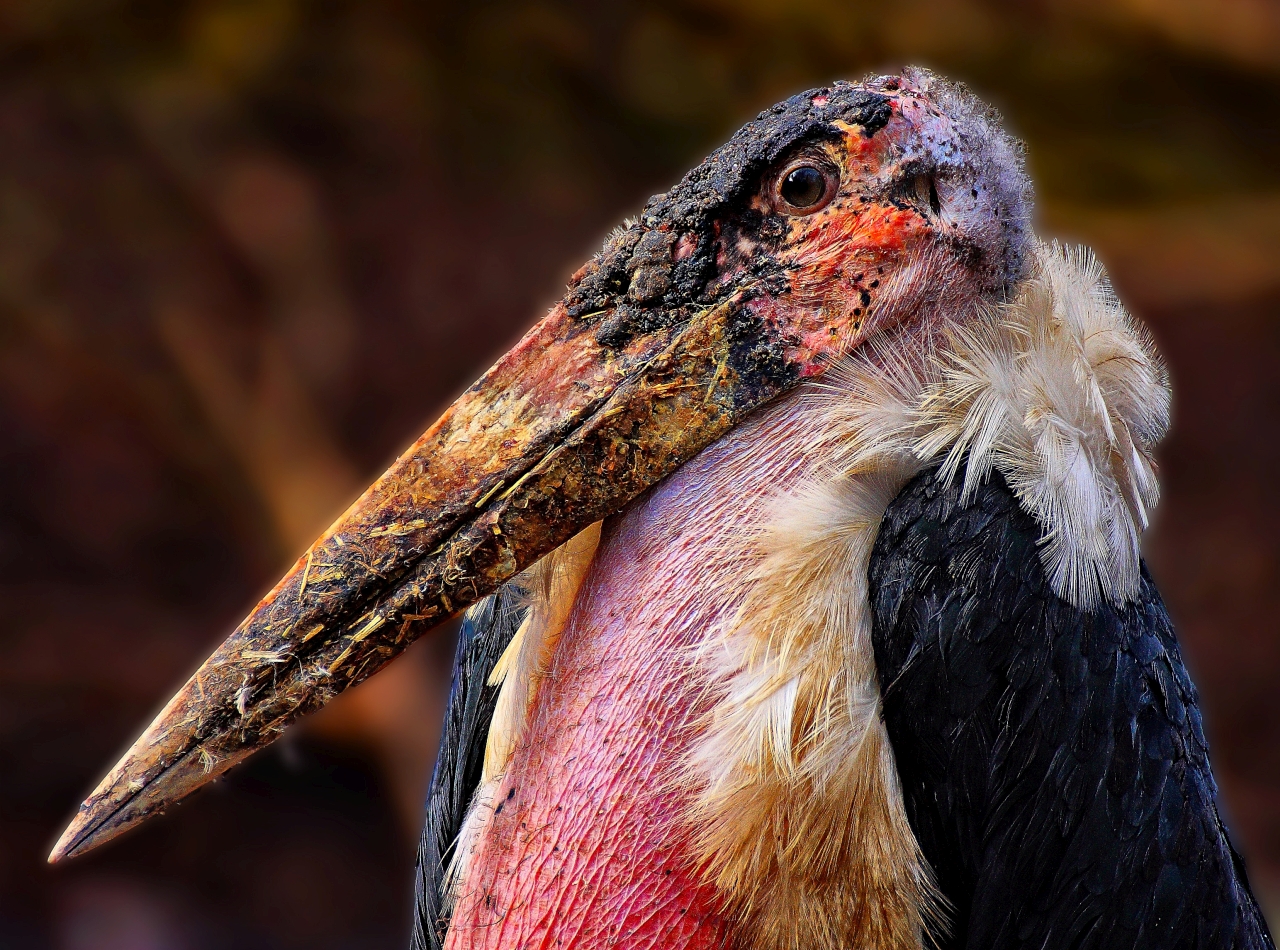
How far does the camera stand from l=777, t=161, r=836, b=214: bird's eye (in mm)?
1508

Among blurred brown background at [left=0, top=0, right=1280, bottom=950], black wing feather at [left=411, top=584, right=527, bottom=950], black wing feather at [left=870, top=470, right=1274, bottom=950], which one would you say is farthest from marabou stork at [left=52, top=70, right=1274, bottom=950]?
blurred brown background at [left=0, top=0, right=1280, bottom=950]

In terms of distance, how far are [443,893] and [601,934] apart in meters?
0.46

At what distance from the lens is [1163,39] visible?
4.41m

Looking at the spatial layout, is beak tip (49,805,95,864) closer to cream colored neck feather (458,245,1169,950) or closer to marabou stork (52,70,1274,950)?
marabou stork (52,70,1274,950)

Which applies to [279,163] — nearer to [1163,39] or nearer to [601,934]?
[1163,39]

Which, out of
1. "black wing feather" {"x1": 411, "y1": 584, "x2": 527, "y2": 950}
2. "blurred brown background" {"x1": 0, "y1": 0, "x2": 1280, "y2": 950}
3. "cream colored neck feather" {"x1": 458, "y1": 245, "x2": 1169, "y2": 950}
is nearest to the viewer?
"cream colored neck feather" {"x1": 458, "y1": 245, "x2": 1169, "y2": 950}

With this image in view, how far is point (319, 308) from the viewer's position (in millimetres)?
5086

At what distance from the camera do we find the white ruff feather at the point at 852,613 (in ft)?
4.71

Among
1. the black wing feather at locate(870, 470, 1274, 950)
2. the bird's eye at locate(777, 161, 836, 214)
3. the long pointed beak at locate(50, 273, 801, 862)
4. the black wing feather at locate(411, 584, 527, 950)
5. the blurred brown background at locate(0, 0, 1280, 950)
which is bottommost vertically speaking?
the black wing feather at locate(870, 470, 1274, 950)

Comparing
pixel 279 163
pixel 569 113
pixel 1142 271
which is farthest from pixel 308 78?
pixel 1142 271

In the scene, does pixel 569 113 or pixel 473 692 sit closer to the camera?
pixel 473 692

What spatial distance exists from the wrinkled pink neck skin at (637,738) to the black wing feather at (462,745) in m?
0.32

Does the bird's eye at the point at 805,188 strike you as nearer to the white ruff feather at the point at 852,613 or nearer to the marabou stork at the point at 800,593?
the marabou stork at the point at 800,593

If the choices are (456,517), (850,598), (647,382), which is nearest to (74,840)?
(456,517)
